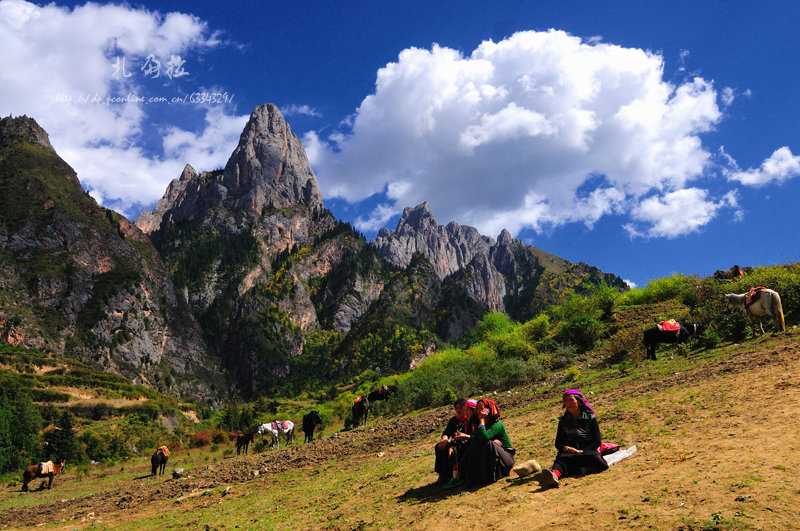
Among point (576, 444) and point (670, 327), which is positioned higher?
point (670, 327)

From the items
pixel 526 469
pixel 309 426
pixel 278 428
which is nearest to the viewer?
pixel 526 469

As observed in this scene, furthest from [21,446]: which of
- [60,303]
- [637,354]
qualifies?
[60,303]

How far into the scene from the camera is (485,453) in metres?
8.49

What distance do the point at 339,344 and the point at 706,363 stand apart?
180m

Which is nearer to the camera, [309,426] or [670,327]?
[670,327]

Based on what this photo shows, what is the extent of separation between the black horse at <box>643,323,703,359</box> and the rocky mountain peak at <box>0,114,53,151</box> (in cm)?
21381

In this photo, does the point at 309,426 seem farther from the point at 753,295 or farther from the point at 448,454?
the point at 753,295

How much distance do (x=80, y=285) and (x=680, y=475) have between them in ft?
533

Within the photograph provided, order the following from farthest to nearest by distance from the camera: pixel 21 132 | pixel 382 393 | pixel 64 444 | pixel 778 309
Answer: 1. pixel 21 132
2. pixel 64 444
3. pixel 382 393
4. pixel 778 309

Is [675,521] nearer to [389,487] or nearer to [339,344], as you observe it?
[389,487]

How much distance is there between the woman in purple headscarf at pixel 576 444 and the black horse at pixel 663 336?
13.5m

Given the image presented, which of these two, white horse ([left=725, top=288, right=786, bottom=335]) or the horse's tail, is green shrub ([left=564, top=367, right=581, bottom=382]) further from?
the horse's tail

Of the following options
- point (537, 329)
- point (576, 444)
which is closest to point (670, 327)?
point (537, 329)

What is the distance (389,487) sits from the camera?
33.0 ft
